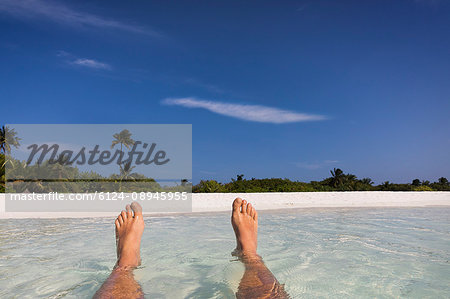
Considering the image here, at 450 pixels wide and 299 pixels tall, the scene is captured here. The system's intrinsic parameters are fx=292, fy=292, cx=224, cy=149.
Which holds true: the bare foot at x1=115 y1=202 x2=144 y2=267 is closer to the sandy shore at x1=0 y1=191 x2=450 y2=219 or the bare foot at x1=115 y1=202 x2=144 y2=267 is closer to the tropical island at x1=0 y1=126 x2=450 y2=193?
the sandy shore at x1=0 y1=191 x2=450 y2=219

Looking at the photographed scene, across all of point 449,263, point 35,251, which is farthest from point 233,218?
point 35,251

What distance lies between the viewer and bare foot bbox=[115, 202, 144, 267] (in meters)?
2.24

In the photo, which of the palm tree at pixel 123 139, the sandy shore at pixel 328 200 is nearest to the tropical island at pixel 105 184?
the sandy shore at pixel 328 200

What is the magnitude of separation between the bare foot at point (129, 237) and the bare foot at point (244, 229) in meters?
0.85

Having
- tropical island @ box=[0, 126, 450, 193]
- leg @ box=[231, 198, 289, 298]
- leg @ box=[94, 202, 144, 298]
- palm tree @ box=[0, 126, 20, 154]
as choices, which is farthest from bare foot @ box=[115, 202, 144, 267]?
palm tree @ box=[0, 126, 20, 154]

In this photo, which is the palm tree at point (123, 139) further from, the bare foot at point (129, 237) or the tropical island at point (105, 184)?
the bare foot at point (129, 237)

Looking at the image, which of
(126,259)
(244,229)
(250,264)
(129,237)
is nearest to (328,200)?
(244,229)

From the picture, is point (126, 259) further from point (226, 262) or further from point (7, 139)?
point (7, 139)

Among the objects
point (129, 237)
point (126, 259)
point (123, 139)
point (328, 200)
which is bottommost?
point (328, 200)

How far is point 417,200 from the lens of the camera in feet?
32.4

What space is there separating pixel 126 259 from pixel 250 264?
0.95 m

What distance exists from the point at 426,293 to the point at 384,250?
3.94 feet

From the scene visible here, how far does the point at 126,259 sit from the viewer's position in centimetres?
223

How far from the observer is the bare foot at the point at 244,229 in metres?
2.52
